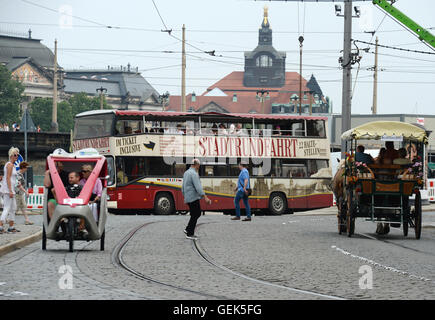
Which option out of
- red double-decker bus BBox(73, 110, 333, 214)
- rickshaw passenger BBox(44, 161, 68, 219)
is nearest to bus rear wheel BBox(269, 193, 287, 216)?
red double-decker bus BBox(73, 110, 333, 214)

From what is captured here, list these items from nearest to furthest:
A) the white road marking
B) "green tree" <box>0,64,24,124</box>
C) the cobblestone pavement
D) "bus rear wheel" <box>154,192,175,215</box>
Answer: the cobblestone pavement → the white road marking → "bus rear wheel" <box>154,192,175,215</box> → "green tree" <box>0,64,24,124</box>

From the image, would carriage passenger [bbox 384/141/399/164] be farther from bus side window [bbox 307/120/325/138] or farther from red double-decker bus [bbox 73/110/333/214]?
bus side window [bbox 307/120/325/138]

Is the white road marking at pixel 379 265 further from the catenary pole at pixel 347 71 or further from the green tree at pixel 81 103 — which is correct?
the green tree at pixel 81 103

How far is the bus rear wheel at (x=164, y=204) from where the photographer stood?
106ft

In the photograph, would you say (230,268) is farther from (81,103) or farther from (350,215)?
(81,103)

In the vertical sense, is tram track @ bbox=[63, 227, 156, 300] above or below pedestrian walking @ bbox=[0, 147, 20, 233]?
below

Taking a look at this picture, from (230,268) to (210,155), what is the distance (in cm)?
2078

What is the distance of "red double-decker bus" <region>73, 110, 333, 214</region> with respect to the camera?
31.5 m

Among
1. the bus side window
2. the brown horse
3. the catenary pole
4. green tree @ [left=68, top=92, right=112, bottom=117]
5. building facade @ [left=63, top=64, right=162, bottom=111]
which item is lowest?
the brown horse

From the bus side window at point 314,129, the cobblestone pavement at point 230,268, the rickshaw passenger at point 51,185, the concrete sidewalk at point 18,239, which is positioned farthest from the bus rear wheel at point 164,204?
the rickshaw passenger at point 51,185

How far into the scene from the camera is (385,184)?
58.8ft

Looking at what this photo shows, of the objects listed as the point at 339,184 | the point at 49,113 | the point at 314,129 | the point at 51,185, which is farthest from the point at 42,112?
the point at 51,185
